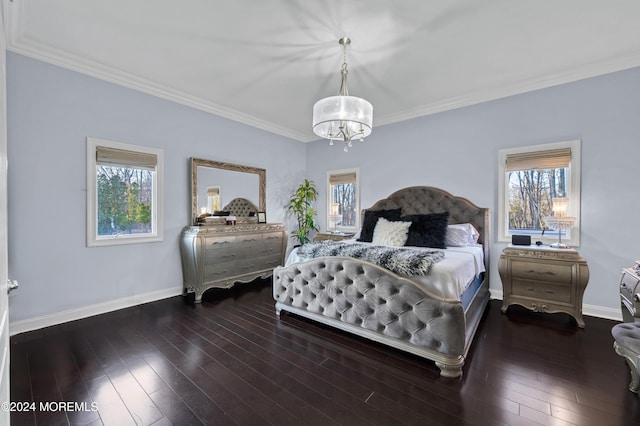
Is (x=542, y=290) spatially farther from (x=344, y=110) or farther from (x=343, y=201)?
(x=343, y=201)

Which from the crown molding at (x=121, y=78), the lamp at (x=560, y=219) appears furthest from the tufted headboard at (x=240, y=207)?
the lamp at (x=560, y=219)

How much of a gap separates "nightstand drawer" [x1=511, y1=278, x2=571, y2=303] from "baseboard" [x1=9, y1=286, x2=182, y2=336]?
456 centimetres

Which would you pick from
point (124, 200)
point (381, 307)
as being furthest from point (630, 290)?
point (124, 200)

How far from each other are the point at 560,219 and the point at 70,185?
5.70 metres

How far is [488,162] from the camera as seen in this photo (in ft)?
12.7

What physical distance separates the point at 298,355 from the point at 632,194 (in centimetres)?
406


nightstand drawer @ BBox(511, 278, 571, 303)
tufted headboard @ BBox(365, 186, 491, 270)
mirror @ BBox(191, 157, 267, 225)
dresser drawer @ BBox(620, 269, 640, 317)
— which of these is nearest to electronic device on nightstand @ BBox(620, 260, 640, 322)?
dresser drawer @ BBox(620, 269, 640, 317)

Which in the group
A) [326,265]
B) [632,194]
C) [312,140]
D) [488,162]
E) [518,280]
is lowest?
[518,280]

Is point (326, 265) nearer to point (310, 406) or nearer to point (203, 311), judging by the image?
point (310, 406)

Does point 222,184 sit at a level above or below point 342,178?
below

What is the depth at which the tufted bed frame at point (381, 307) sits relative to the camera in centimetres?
207

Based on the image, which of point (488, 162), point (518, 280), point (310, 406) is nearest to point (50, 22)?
point (310, 406)

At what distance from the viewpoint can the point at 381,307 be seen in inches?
94.1

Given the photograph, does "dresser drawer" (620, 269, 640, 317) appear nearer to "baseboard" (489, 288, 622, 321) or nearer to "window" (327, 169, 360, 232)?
"baseboard" (489, 288, 622, 321)
